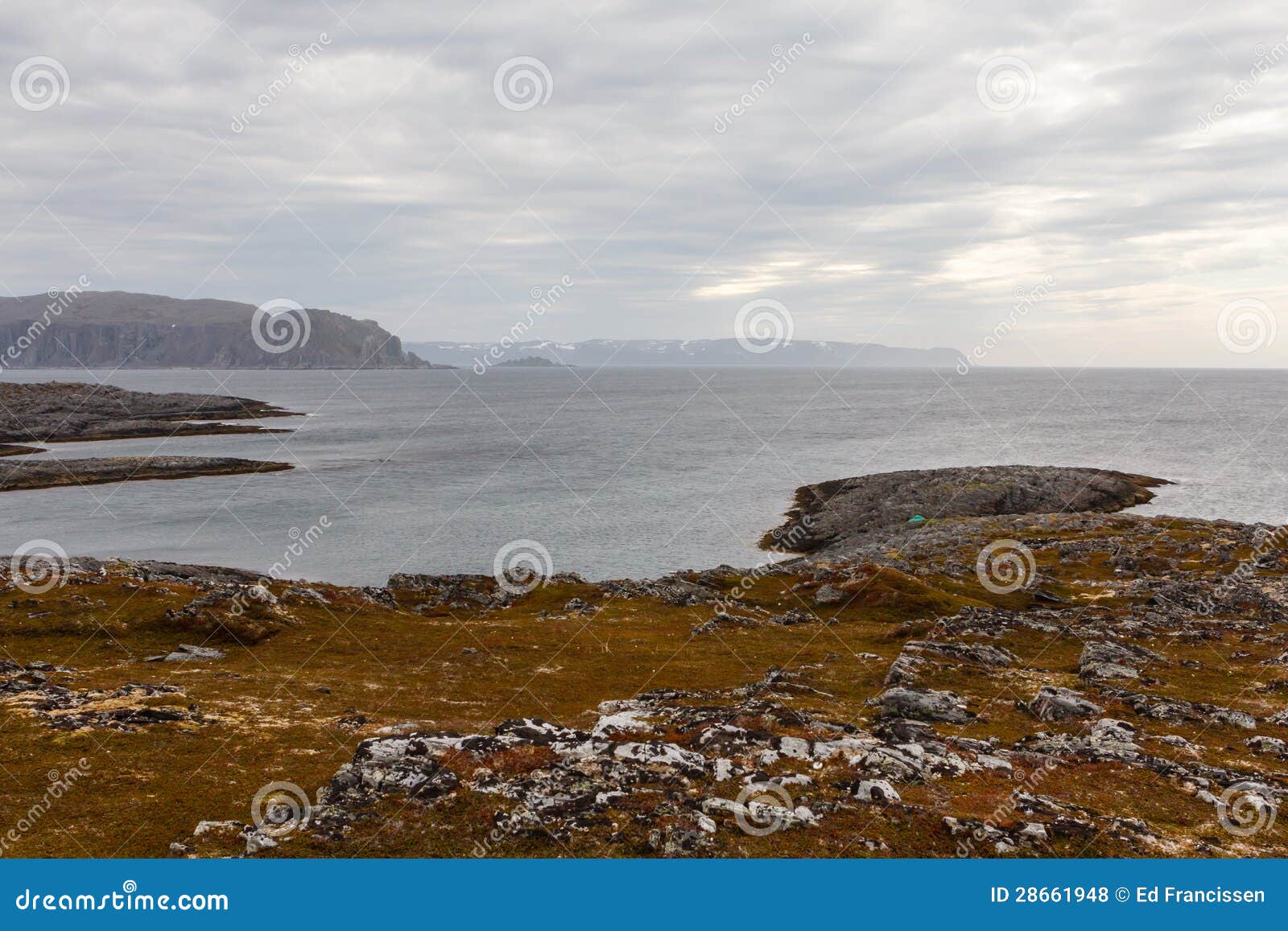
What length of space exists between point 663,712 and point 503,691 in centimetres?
903

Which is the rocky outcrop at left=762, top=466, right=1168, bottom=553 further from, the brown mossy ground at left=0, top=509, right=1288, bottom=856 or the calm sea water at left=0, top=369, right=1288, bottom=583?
the brown mossy ground at left=0, top=509, right=1288, bottom=856

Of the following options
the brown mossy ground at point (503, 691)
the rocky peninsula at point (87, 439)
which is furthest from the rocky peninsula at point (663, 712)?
the rocky peninsula at point (87, 439)

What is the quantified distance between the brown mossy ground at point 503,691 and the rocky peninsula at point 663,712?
0.41 ft

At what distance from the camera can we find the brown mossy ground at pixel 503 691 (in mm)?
16219

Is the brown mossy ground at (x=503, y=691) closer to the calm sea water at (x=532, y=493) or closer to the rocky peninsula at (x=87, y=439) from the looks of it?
the calm sea water at (x=532, y=493)

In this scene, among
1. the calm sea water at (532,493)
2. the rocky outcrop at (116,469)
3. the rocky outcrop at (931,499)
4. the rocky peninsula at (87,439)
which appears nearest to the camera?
the calm sea water at (532,493)

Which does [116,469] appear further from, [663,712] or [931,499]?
[663,712]

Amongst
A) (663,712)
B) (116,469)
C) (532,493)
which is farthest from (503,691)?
(116,469)

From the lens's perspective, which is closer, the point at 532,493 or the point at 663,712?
the point at 663,712

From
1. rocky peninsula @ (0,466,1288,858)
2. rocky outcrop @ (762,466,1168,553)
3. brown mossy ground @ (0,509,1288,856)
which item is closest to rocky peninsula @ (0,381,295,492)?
rocky peninsula @ (0,466,1288,858)

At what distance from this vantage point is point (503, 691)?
3095 cm

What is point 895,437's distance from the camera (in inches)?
7185

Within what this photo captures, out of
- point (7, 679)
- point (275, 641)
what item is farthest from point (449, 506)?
point (7, 679)

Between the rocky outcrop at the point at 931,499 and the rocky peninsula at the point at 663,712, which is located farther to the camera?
the rocky outcrop at the point at 931,499
